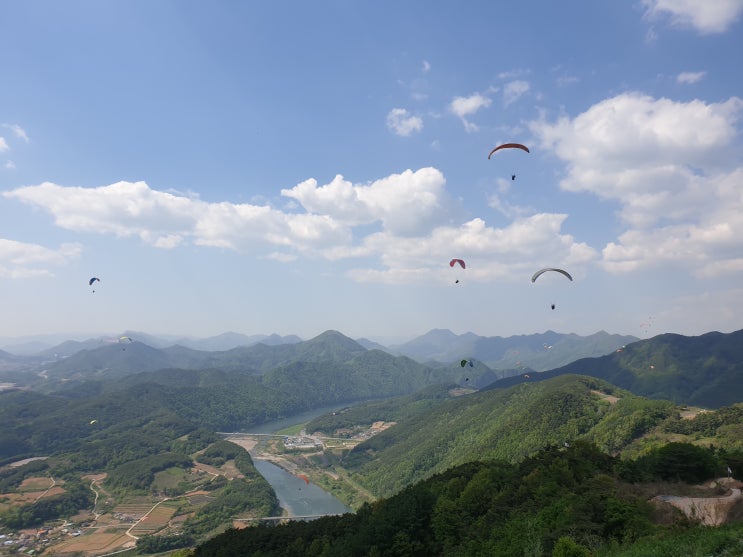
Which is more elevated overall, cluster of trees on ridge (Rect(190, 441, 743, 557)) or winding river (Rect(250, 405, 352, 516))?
cluster of trees on ridge (Rect(190, 441, 743, 557))

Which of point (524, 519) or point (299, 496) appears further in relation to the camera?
point (299, 496)

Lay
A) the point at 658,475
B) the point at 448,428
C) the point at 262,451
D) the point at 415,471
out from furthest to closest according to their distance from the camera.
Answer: the point at 262,451 < the point at 448,428 < the point at 415,471 < the point at 658,475

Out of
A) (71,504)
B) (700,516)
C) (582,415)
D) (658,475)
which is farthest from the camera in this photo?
(71,504)

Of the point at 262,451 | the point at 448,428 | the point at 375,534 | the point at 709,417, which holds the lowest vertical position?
the point at 262,451

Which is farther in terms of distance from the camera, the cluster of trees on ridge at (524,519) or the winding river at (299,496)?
the winding river at (299,496)

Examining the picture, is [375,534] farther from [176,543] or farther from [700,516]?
[176,543]

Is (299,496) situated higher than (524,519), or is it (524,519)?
(524,519)

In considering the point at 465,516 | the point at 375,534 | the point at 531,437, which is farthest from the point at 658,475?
the point at 531,437

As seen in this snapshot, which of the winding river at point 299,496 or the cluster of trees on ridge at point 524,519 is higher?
the cluster of trees on ridge at point 524,519

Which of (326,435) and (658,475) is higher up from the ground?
(658,475)

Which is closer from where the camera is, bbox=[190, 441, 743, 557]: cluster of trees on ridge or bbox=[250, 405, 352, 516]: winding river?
bbox=[190, 441, 743, 557]: cluster of trees on ridge

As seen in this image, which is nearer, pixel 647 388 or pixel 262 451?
pixel 262 451
